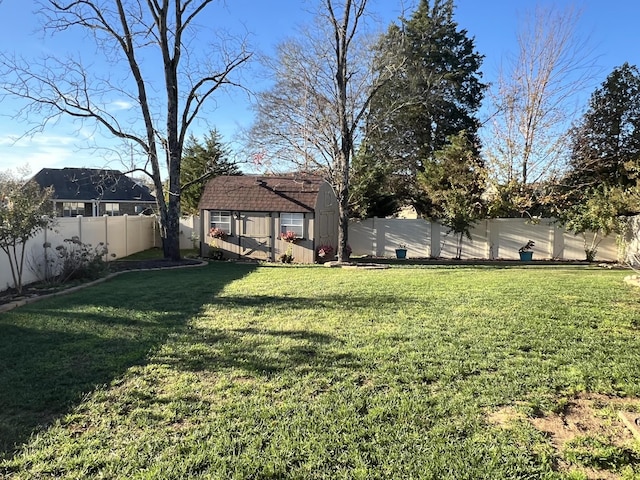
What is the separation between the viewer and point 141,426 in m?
3.28

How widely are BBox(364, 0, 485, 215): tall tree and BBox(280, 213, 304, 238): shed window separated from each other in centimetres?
→ 694

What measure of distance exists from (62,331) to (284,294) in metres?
3.83

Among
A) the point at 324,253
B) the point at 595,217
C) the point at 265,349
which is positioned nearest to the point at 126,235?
the point at 324,253

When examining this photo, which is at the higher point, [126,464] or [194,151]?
[194,151]

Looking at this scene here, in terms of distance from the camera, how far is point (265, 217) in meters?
17.3

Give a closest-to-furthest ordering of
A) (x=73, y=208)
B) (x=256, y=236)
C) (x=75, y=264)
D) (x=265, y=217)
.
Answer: (x=75, y=264), (x=265, y=217), (x=256, y=236), (x=73, y=208)

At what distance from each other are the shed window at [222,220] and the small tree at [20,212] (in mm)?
8796

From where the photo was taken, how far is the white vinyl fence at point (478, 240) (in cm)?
1816

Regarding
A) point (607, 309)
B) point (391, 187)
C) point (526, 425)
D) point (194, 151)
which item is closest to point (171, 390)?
point (526, 425)

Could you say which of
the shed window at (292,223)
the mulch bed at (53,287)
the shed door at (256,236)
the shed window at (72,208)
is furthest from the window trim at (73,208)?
the shed window at (292,223)

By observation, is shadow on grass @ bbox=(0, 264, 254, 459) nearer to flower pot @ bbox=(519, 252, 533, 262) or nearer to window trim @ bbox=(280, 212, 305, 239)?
window trim @ bbox=(280, 212, 305, 239)

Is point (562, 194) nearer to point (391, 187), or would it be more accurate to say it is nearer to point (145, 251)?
point (391, 187)

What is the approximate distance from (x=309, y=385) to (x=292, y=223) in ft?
43.3

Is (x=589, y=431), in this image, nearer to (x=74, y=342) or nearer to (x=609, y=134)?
(x=74, y=342)
